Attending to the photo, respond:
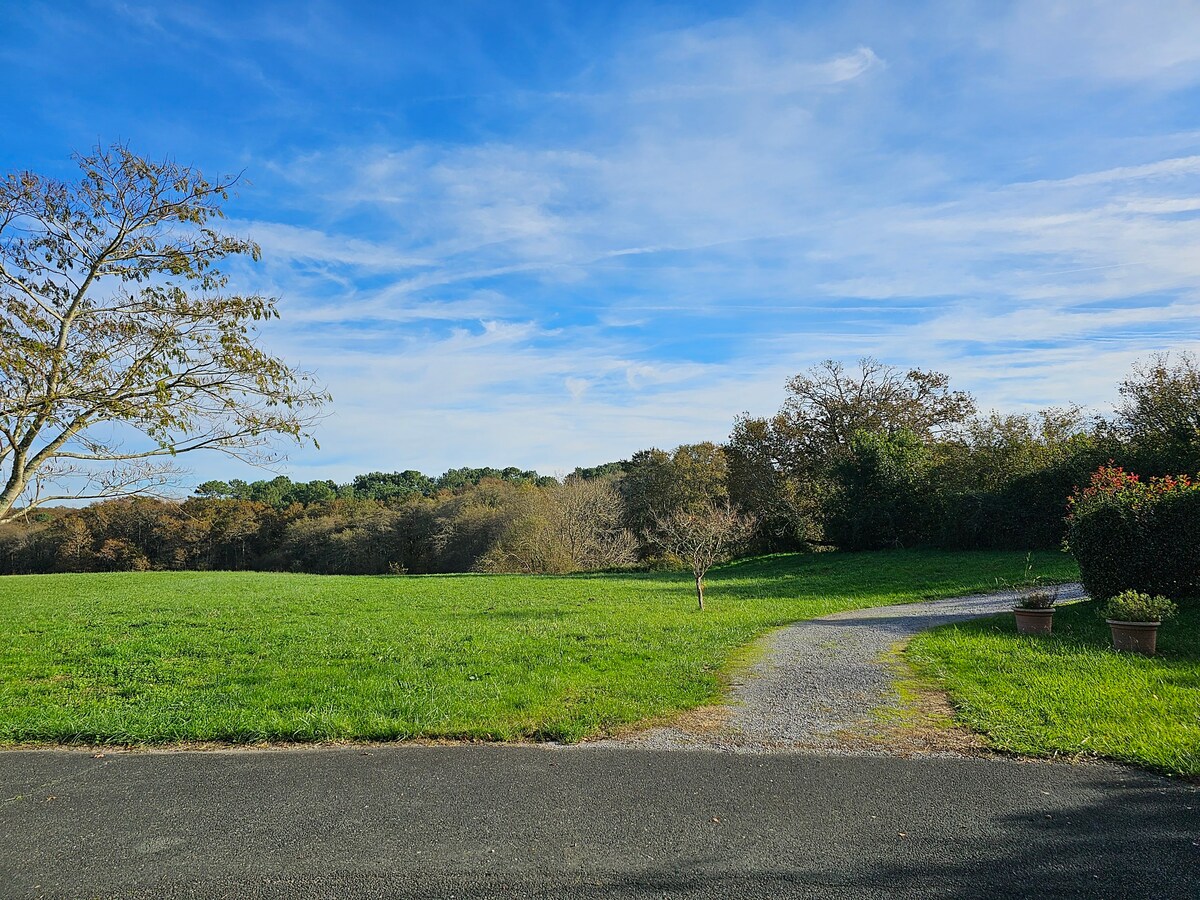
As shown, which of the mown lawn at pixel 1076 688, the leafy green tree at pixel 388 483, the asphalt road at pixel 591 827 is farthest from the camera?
the leafy green tree at pixel 388 483

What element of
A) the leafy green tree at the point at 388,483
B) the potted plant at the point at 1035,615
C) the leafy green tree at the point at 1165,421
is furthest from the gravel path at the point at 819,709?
the leafy green tree at the point at 388,483

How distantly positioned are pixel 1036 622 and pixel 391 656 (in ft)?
30.5

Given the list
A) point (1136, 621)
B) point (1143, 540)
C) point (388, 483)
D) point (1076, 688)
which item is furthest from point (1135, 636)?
point (388, 483)

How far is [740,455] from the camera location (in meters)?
40.2

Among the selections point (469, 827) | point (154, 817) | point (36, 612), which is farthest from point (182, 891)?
point (36, 612)

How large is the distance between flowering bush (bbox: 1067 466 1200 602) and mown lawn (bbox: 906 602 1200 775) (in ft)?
2.85

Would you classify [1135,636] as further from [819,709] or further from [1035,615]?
[819,709]

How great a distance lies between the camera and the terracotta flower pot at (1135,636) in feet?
27.1

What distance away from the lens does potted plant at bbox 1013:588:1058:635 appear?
9.69 metres

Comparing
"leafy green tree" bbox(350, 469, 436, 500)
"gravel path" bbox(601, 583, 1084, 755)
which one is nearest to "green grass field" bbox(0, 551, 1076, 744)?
"gravel path" bbox(601, 583, 1084, 755)

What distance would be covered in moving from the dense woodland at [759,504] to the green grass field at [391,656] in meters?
2.30

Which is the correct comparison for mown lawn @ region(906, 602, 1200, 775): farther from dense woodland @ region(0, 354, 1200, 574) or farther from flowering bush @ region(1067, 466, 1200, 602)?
dense woodland @ region(0, 354, 1200, 574)

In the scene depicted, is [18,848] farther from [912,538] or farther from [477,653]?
[912,538]

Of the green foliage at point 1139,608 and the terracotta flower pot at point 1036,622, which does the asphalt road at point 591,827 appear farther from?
the terracotta flower pot at point 1036,622
